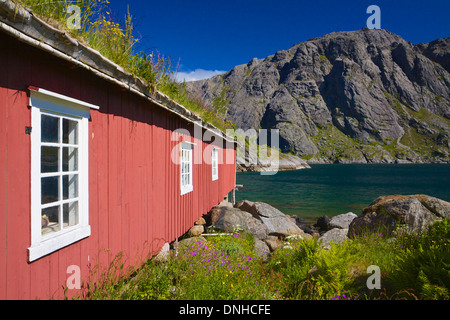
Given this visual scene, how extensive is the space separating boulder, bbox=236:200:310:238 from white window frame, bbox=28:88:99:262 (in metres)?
8.98

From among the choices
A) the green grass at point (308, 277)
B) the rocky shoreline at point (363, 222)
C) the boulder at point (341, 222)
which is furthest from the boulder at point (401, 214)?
the boulder at point (341, 222)

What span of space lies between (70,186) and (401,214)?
29.3ft

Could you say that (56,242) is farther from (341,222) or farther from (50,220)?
→ (341,222)

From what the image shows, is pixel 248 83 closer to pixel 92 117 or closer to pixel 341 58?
pixel 341 58

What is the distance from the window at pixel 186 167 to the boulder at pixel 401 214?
543 centimetres

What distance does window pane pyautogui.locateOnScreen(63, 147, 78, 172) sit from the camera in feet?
11.3

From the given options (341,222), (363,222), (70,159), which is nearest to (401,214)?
(363,222)

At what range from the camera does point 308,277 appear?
16.0 ft

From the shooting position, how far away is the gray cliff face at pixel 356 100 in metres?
125

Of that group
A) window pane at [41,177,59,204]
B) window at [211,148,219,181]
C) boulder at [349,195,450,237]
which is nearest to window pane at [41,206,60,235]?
window pane at [41,177,59,204]

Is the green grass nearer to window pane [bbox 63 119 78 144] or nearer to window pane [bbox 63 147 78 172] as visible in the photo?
window pane [bbox 63 147 78 172]

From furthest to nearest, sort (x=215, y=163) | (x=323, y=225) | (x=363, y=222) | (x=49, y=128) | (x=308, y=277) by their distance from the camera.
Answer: (x=323, y=225), (x=215, y=163), (x=363, y=222), (x=308, y=277), (x=49, y=128)

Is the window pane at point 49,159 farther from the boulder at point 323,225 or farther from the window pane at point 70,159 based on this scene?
the boulder at point 323,225
